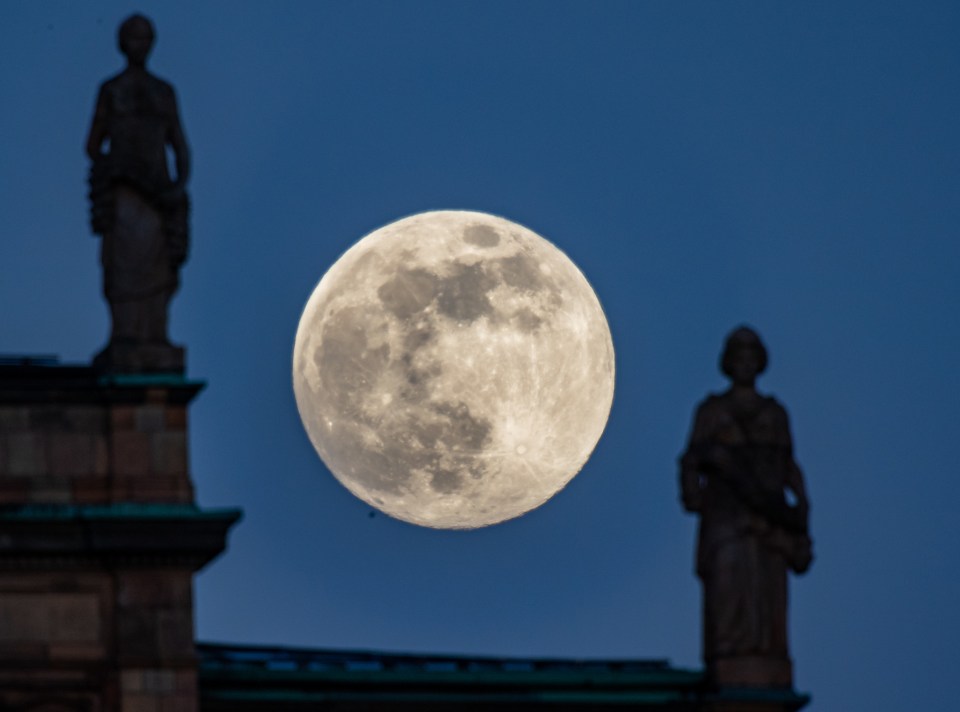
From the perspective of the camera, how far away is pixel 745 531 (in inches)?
2142

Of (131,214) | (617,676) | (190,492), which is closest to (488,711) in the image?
(617,676)

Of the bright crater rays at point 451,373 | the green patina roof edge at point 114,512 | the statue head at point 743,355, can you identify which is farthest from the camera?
the bright crater rays at point 451,373

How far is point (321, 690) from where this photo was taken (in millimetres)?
54094

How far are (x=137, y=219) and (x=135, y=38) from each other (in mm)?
3201

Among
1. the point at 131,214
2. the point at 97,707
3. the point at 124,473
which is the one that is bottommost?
the point at 97,707

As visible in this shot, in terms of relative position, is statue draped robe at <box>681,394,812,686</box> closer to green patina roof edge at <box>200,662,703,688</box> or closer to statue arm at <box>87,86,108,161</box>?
green patina roof edge at <box>200,662,703,688</box>

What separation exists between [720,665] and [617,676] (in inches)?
65.3

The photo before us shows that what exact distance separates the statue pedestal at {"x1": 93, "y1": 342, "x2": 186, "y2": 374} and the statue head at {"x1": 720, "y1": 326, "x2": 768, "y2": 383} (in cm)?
859

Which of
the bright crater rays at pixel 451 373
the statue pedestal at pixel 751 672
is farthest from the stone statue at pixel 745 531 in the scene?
the bright crater rays at pixel 451 373

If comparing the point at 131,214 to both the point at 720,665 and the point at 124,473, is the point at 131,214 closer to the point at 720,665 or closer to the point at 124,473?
the point at 124,473

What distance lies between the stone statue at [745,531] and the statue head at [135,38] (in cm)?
1047

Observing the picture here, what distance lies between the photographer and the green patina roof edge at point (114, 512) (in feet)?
172

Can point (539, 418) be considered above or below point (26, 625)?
above

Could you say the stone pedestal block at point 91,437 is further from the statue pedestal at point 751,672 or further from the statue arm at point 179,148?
the statue pedestal at point 751,672
